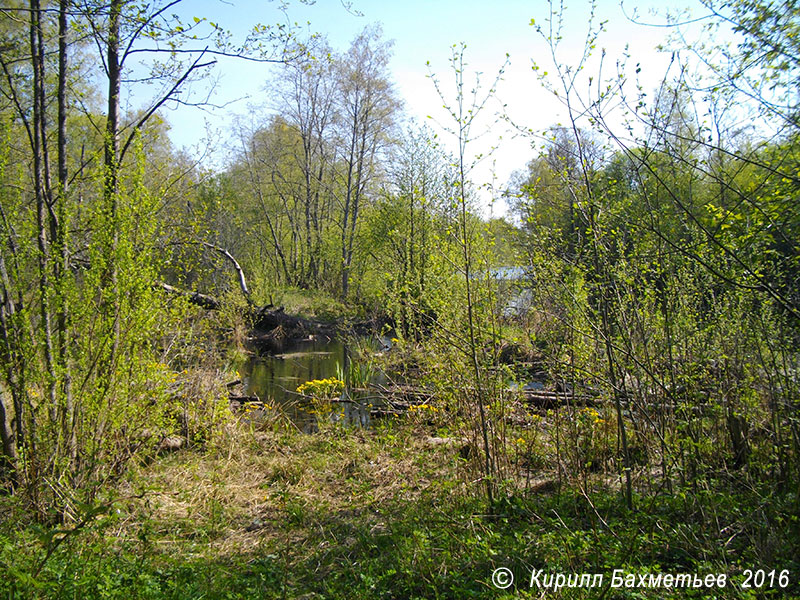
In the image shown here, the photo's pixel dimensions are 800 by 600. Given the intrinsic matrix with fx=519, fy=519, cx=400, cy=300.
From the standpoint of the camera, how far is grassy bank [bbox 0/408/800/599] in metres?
2.92

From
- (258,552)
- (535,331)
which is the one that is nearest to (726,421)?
(535,331)

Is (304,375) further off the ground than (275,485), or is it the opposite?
(304,375)

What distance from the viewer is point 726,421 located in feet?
14.1

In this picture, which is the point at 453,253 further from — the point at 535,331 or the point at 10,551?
the point at 10,551

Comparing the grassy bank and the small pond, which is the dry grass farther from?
the small pond

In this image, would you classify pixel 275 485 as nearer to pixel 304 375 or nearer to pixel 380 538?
pixel 380 538

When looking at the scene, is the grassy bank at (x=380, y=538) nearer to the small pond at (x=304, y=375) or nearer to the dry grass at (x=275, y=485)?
the dry grass at (x=275, y=485)

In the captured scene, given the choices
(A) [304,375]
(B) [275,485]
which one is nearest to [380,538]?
(B) [275,485]

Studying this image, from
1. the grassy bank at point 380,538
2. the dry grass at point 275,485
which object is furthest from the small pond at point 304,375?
the grassy bank at point 380,538

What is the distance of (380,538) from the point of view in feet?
12.8

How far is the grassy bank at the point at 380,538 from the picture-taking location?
2.92 m

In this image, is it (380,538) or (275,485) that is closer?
(380,538)

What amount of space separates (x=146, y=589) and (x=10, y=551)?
2.79ft

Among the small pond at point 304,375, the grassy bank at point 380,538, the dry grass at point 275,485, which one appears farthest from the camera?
the small pond at point 304,375
